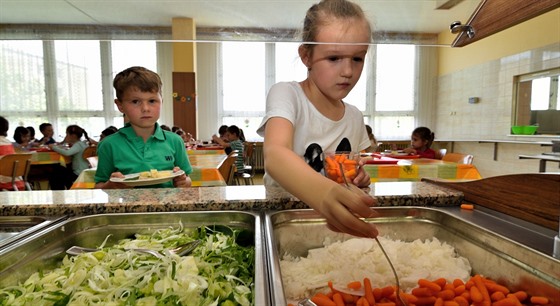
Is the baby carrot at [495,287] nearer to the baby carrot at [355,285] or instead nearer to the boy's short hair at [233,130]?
the baby carrot at [355,285]

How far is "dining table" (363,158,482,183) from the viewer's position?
9.81ft

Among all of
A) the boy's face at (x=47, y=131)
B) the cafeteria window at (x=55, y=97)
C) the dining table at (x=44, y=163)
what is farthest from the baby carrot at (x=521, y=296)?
the cafeteria window at (x=55, y=97)

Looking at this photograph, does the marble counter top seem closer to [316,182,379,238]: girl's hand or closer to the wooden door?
[316,182,379,238]: girl's hand

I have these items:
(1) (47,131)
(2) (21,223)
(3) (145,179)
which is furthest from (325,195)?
(1) (47,131)

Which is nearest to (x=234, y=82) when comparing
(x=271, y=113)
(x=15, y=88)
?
(x=15, y=88)

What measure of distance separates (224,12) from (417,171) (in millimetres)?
2650

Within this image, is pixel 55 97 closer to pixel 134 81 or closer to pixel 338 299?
pixel 134 81

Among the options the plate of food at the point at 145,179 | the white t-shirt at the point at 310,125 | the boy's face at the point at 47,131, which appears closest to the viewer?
the white t-shirt at the point at 310,125

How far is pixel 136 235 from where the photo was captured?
962mm

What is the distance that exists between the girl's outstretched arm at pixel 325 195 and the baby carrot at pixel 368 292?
8.1 inches

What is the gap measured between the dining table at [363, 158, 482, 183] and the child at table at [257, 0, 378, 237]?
61.1 inches

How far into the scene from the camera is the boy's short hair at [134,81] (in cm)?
173

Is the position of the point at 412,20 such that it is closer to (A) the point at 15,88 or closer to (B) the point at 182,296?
(B) the point at 182,296

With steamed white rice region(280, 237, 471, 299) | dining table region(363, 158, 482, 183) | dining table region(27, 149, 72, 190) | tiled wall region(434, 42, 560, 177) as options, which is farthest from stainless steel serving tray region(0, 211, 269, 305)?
tiled wall region(434, 42, 560, 177)
